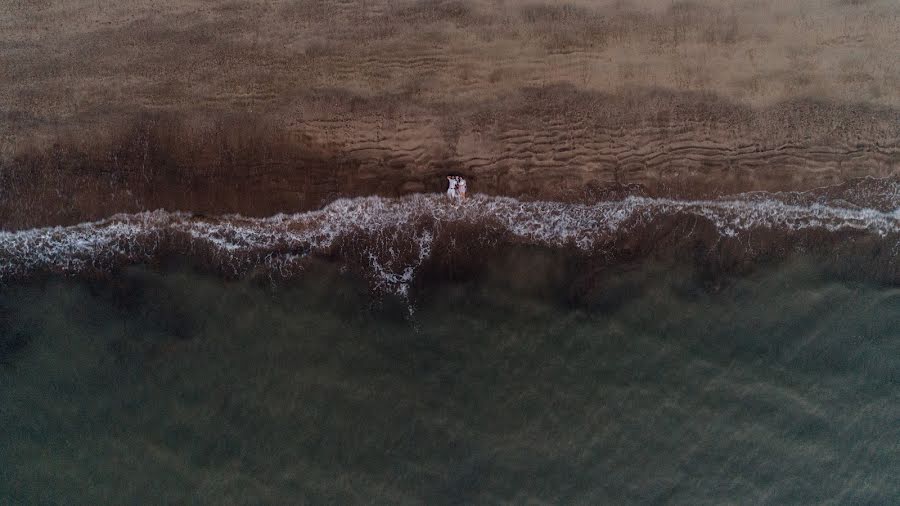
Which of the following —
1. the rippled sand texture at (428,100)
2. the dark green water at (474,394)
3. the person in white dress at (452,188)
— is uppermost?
the rippled sand texture at (428,100)

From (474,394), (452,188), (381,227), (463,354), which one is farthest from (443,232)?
(474,394)

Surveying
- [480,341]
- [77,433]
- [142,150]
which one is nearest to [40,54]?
[142,150]

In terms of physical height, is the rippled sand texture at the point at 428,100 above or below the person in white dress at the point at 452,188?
above

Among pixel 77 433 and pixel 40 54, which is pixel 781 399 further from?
pixel 40 54

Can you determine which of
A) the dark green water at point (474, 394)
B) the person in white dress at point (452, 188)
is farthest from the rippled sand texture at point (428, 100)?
the dark green water at point (474, 394)

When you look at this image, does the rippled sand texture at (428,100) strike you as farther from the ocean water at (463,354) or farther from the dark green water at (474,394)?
the dark green water at (474,394)
